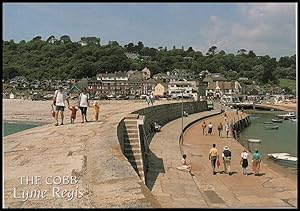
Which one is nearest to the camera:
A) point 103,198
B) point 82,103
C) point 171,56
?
point 103,198

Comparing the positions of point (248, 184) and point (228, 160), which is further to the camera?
point (228, 160)

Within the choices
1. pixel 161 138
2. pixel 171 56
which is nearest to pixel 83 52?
pixel 171 56

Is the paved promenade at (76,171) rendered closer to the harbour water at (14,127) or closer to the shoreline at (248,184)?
the shoreline at (248,184)

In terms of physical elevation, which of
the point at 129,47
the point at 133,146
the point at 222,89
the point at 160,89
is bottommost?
the point at 133,146

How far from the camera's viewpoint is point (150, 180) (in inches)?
503

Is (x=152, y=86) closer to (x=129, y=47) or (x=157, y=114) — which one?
(x=157, y=114)

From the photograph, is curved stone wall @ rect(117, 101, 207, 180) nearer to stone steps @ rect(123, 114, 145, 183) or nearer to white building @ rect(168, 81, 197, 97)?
stone steps @ rect(123, 114, 145, 183)

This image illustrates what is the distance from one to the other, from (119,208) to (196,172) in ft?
34.8

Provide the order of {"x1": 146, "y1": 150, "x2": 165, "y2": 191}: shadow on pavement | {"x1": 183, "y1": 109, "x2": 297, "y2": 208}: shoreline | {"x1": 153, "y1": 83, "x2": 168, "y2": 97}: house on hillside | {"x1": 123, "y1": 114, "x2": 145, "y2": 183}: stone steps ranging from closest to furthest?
{"x1": 183, "y1": 109, "x2": 297, "y2": 208}: shoreline < {"x1": 123, "y1": 114, "x2": 145, "y2": 183}: stone steps < {"x1": 146, "y1": 150, "x2": 165, "y2": 191}: shadow on pavement < {"x1": 153, "y1": 83, "x2": 168, "y2": 97}: house on hillside

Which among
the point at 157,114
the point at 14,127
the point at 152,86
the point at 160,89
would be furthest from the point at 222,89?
the point at 14,127

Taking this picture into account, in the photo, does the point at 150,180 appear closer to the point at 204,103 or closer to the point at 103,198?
the point at 103,198

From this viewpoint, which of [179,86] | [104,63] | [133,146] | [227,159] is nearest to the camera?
[133,146]

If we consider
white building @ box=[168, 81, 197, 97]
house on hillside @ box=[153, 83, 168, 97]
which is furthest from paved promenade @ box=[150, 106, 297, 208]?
house on hillside @ box=[153, 83, 168, 97]

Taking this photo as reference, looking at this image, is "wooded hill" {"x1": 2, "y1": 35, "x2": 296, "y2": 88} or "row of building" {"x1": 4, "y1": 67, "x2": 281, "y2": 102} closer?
"row of building" {"x1": 4, "y1": 67, "x2": 281, "y2": 102}
